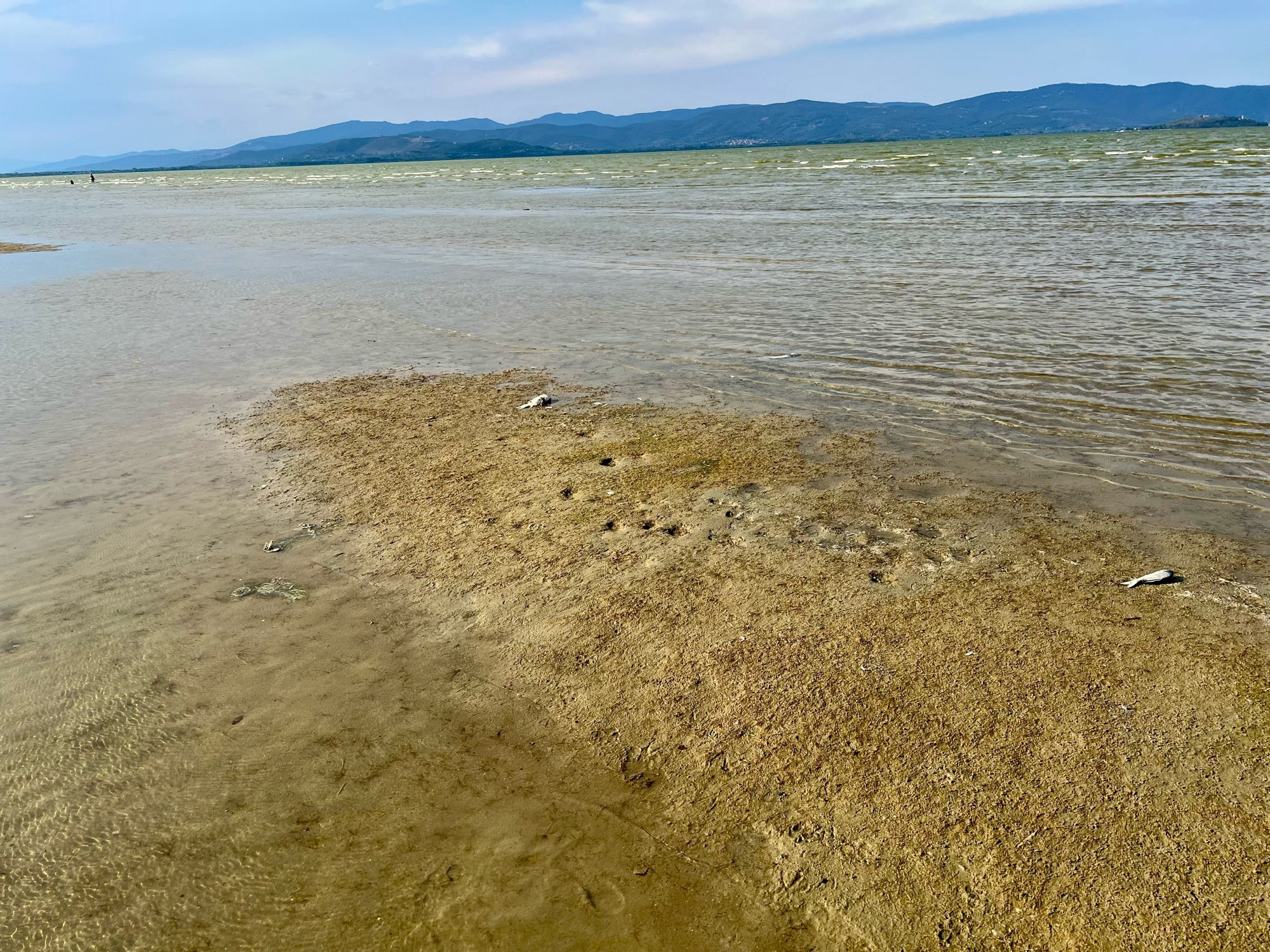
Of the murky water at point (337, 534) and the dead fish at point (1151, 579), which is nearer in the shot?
the murky water at point (337, 534)

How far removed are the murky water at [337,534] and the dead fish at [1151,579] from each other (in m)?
0.97

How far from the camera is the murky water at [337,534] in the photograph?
3.06m

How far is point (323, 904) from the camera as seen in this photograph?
296cm

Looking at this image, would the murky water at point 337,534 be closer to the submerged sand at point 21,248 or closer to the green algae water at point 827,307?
the green algae water at point 827,307

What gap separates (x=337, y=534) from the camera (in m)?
5.84

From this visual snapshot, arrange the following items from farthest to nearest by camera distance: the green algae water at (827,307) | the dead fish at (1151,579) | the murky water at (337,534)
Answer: the green algae water at (827,307) < the dead fish at (1151,579) < the murky water at (337,534)

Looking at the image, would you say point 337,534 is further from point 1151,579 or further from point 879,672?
point 1151,579

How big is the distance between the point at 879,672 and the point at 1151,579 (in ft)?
6.02

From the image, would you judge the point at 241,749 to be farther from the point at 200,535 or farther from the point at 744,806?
the point at 200,535

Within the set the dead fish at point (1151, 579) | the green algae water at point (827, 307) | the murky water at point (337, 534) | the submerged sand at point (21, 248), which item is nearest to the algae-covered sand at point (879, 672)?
the dead fish at point (1151, 579)

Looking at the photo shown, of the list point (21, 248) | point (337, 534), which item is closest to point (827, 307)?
point (337, 534)

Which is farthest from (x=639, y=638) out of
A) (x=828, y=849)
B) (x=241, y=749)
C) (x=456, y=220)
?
(x=456, y=220)

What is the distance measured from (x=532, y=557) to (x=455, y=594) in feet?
1.79

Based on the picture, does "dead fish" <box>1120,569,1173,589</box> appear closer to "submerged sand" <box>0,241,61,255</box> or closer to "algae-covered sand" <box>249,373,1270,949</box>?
"algae-covered sand" <box>249,373,1270,949</box>
